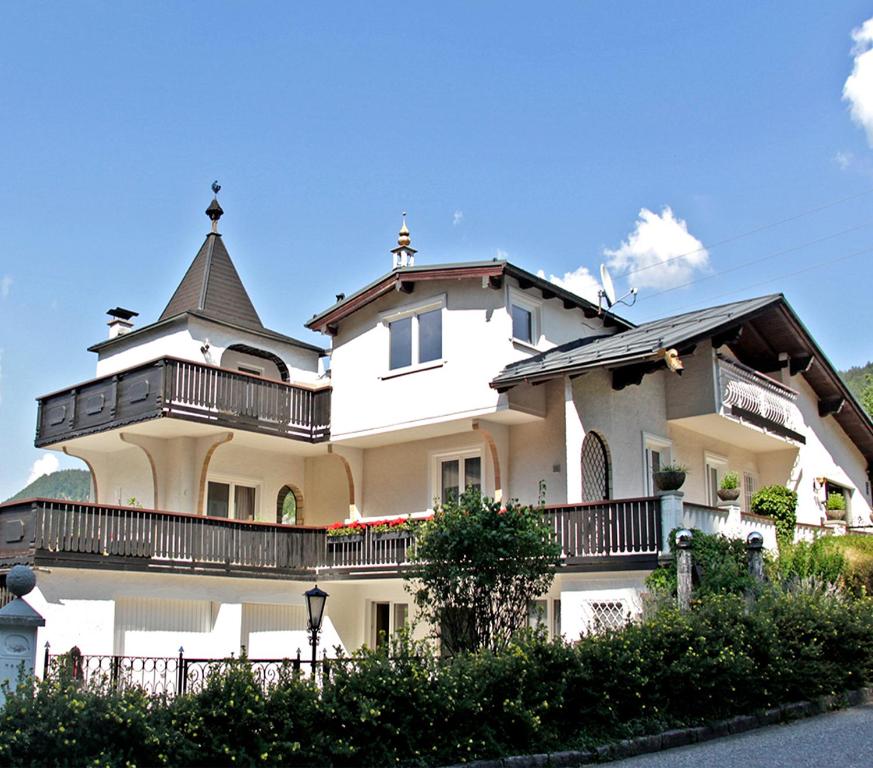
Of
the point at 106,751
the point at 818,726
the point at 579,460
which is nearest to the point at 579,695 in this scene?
the point at 818,726

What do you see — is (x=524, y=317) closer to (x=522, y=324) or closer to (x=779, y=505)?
(x=522, y=324)

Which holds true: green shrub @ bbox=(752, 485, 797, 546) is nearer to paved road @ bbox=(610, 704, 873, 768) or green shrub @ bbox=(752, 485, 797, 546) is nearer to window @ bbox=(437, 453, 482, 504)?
window @ bbox=(437, 453, 482, 504)

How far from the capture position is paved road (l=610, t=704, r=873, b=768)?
1151 centimetres

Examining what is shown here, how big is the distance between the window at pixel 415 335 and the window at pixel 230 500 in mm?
5164

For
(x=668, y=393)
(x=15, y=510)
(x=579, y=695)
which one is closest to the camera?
(x=579, y=695)

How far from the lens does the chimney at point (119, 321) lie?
29688 mm

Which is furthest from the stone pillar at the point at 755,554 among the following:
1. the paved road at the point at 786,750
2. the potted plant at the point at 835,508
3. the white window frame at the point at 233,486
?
the white window frame at the point at 233,486

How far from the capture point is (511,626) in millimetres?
16703

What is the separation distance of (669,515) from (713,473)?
813 cm

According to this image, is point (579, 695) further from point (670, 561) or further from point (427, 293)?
point (427, 293)

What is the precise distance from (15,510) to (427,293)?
9608mm

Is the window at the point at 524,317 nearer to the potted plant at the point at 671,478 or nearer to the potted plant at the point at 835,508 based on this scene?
the potted plant at the point at 671,478

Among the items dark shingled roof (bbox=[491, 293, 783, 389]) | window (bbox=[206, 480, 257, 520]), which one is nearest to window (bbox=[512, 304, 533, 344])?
dark shingled roof (bbox=[491, 293, 783, 389])

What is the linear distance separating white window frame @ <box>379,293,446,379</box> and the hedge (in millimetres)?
9510
